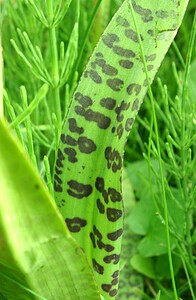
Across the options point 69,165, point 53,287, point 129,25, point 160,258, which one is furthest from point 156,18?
point 160,258

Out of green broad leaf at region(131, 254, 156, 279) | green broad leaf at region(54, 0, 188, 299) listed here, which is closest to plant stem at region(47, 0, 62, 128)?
green broad leaf at region(54, 0, 188, 299)

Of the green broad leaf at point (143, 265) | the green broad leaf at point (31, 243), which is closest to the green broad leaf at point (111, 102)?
the green broad leaf at point (31, 243)

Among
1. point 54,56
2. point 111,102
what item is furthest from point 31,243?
point 54,56

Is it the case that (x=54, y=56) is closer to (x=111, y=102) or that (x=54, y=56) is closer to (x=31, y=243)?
(x=111, y=102)

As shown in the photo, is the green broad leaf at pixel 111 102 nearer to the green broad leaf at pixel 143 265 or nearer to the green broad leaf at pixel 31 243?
the green broad leaf at pixel 31 243

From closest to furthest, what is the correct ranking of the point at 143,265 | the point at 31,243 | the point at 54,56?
the point at 31,243
the point at 54,56
the point at 143,265

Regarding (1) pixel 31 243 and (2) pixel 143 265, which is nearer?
(1) pixel 31 243

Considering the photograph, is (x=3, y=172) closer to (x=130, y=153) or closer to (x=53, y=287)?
(x=53, y=287)

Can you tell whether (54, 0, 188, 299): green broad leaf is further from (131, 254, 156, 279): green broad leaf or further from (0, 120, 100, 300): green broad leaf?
(131, 254, 156, 279): green broad leaf
